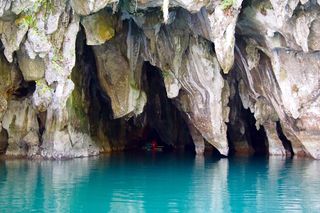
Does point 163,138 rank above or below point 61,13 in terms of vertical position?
below

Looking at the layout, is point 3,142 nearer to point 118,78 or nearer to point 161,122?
point 118,78

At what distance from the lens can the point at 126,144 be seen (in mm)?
40031

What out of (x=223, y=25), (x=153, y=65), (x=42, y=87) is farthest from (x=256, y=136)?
(x=42, y=87)

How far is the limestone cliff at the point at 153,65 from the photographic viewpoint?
2378 cm

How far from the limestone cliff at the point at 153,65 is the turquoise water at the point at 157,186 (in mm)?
2515

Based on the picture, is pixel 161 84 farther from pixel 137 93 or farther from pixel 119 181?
pixel 119 181

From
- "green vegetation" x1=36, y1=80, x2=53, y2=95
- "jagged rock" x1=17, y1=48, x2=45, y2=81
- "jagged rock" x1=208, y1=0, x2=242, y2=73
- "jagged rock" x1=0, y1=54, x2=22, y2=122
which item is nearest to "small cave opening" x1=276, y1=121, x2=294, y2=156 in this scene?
"jagged rock" x1=208, y1=0, x2=242, y2=73

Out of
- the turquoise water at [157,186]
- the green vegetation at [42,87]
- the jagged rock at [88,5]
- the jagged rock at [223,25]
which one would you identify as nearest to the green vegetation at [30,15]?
the jagged rock at [88,5]

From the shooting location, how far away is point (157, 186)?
19.6 metres

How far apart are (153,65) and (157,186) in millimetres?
11914

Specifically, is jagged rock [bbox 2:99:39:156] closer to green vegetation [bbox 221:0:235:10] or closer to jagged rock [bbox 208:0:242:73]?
jagged rock [bbox 208:0:242:73]

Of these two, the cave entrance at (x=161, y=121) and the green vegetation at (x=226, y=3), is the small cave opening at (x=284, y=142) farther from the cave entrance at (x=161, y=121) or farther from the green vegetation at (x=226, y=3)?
the green vegetation at (x=226, y=3)

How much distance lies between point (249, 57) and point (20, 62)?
11415 mm

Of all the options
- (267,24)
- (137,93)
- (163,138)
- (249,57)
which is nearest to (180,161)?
(137,93)
